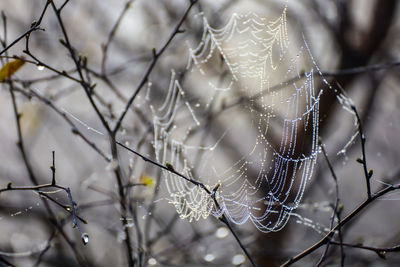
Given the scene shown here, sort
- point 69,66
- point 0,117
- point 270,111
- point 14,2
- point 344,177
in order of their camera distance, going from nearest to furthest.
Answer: point 270,111
point 69,66
point 14,2
point 0,117
point 344,177

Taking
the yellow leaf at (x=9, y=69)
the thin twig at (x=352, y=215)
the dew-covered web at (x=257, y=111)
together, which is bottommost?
the thin twig at (x=352, y=215)

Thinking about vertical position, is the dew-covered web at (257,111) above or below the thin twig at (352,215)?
above

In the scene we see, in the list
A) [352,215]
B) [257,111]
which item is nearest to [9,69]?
[352,215]

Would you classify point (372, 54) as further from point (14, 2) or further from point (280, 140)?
point (14, 2)

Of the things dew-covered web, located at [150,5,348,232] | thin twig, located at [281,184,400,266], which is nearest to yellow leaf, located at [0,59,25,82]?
dew-covered web, located at [150,5,348,232]

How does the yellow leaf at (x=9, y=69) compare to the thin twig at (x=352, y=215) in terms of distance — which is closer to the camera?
the thin twig at (x=352, y=215)

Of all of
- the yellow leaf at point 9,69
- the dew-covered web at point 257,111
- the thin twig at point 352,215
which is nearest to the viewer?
the thin twig at point 352,215

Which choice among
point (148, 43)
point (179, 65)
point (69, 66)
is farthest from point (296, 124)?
point (69, 66)

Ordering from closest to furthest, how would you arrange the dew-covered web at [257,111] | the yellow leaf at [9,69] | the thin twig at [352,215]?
the thin twig at [352,215], the yellow leaf at [9,69], the dew-covered web at [257,111]

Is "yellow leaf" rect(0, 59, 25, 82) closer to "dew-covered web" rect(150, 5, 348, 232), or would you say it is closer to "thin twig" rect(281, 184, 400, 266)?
"dew-covered web" rect(150, 5, 348, 232)

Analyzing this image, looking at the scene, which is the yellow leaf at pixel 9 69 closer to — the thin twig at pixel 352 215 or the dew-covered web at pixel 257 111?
the dew-covered web at pixel 257 111

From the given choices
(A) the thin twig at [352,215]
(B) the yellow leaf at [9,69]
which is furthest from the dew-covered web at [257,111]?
(A) the thin twig at [352,215]
